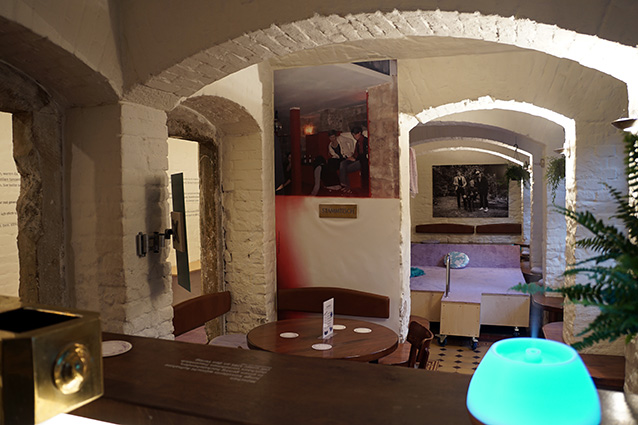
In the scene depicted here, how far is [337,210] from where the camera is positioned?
5.10m

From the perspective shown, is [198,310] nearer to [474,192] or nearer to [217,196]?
[217,196]

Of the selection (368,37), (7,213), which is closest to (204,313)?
(7,213)

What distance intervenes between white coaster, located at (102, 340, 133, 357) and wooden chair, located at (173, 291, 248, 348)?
185cm

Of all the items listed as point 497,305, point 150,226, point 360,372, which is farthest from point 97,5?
point 497,305

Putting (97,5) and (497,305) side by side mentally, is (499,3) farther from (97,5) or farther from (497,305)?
(497,305)

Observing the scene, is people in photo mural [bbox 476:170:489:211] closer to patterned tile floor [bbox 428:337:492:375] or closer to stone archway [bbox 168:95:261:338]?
patterned tile floor [bbox 428:337:492:375]

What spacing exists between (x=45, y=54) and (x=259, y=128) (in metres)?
2.31

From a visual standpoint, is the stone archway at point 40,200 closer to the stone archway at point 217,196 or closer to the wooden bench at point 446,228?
the stone archway at point 217,196

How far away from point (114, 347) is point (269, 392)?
Answer: 902mm

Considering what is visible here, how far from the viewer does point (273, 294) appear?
16.9ft

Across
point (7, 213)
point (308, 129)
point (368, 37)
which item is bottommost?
point (7, 213)

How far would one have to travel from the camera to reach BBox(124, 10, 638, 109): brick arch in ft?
8.53

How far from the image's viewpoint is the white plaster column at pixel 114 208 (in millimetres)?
3154

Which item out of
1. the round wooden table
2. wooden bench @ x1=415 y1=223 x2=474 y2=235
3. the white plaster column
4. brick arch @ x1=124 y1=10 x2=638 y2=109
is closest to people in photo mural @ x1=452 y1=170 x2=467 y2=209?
wooden bench @ x1=415 y1=223 x2=474 y2=235
